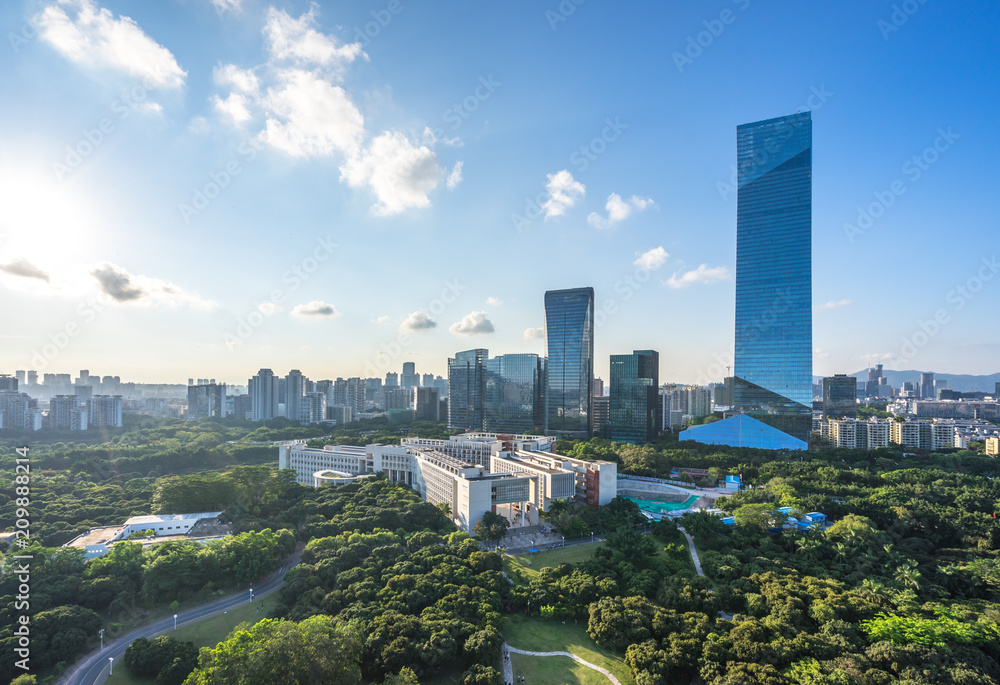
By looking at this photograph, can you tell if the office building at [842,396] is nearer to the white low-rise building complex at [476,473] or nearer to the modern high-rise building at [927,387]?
the white low-rise building complex at [476,473]

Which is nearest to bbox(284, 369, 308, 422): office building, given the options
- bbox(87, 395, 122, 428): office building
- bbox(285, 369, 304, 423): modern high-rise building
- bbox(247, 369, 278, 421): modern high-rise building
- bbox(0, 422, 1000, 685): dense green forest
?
bbox(285, 369, 304, 423): modern high-rise building

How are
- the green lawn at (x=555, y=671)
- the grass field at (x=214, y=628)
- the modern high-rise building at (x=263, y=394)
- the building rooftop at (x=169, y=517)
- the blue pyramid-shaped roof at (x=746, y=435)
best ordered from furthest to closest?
the modern high-rise building at (x=263, y=394) → the blue pyramid-shaped roof at (x=746, y=435) → the building rooftop at (x=169, y=517) → the grass field at (x=214, y=628) → the green lawn at (x=555, y=671)

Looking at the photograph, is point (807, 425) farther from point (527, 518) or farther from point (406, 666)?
point (406, 666)

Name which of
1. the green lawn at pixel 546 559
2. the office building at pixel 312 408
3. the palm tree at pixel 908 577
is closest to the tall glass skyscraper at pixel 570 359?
the green lawn at pixel 546 559

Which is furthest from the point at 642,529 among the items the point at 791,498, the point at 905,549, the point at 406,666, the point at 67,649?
the point at 67,649

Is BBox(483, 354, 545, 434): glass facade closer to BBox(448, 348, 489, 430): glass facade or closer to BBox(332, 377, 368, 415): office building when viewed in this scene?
BBox(448, 348, 489, 430): glass facade

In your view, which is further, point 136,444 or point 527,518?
point 136,444
